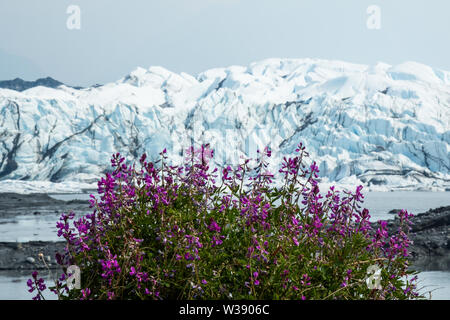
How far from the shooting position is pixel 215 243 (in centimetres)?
283

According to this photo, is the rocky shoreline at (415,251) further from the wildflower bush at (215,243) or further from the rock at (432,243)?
the wildflower bush at (215,243)

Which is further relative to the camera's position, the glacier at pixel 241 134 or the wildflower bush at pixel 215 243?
the glacier at pixel 241 134

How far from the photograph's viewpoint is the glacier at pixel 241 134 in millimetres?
74000

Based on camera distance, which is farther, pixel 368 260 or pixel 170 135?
pixel 170 135

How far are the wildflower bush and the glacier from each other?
2494 inches

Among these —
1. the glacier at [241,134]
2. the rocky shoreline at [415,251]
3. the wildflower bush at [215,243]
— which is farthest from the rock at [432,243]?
the glacier at [241,134]

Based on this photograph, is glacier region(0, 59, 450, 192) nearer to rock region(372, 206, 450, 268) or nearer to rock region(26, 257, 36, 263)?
rock region(372, 206, 450, 268)

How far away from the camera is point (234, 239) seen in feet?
9.61

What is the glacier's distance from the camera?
243ft

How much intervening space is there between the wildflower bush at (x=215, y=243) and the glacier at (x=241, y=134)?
63.3 meters

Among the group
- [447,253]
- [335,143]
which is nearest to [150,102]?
[335,143]

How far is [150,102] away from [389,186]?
56.0 m

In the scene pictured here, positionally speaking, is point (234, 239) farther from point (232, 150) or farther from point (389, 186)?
point (389, 186)

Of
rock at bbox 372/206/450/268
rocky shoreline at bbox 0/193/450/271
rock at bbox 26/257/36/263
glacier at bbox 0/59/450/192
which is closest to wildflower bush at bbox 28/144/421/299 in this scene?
rocky shoreline at bbox 0/193/450/271
